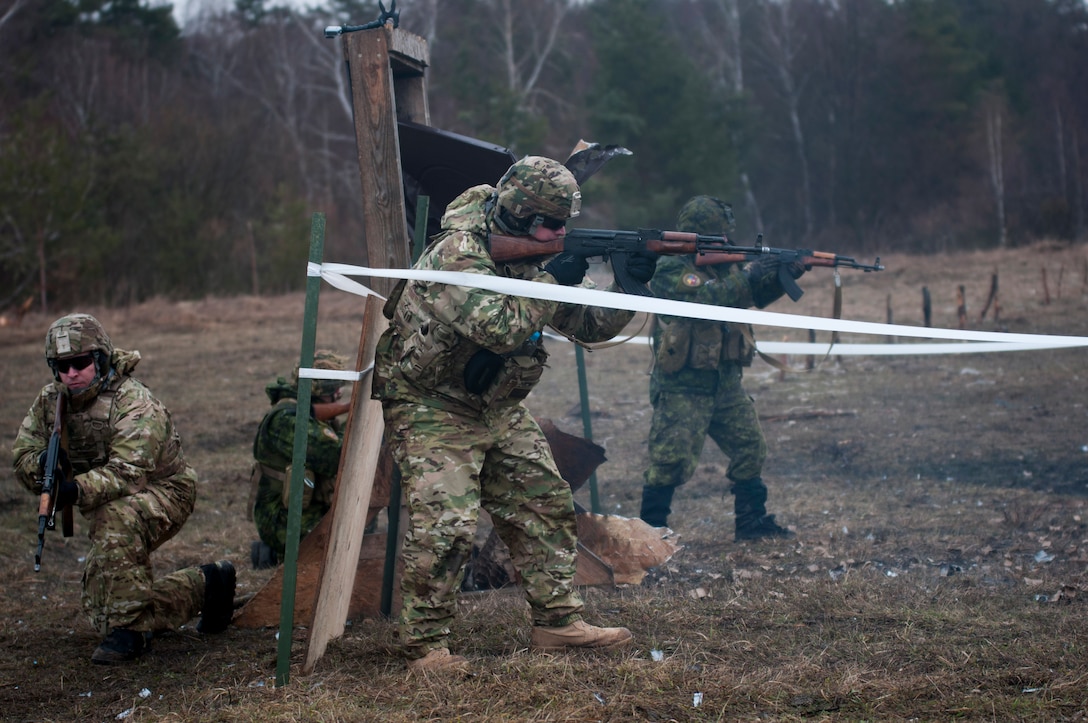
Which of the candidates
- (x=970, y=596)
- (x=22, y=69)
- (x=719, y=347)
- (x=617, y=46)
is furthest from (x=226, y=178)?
(x=970, y=596)

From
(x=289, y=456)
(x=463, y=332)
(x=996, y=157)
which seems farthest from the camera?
(x=996, y=157)

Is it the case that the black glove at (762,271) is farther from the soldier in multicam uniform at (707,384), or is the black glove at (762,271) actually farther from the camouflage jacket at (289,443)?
the camouflage jacket at (289,443)

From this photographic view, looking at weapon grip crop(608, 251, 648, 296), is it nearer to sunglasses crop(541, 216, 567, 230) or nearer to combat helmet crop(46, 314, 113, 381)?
sunglasses crop(541, 216, 567, 230)

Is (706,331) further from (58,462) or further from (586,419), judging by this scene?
(58,462)

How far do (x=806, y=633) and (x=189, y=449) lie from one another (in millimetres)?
7217

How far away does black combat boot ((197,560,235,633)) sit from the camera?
502 cm

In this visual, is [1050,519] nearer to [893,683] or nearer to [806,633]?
[806,633]

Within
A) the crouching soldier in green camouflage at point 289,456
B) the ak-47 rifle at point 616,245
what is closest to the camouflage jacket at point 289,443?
the crouching soldier in green camouflage at point 289,456

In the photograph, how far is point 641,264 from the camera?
14.9 ft

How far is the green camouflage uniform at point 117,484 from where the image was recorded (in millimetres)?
4727

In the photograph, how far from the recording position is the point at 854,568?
5.59 metres

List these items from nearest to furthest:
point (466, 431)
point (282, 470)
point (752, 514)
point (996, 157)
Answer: point (466, 431)
point (282, 470)
point (752, 514)
point (996, 157)

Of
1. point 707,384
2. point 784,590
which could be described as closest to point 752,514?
point 707,384

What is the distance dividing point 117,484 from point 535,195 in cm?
231
